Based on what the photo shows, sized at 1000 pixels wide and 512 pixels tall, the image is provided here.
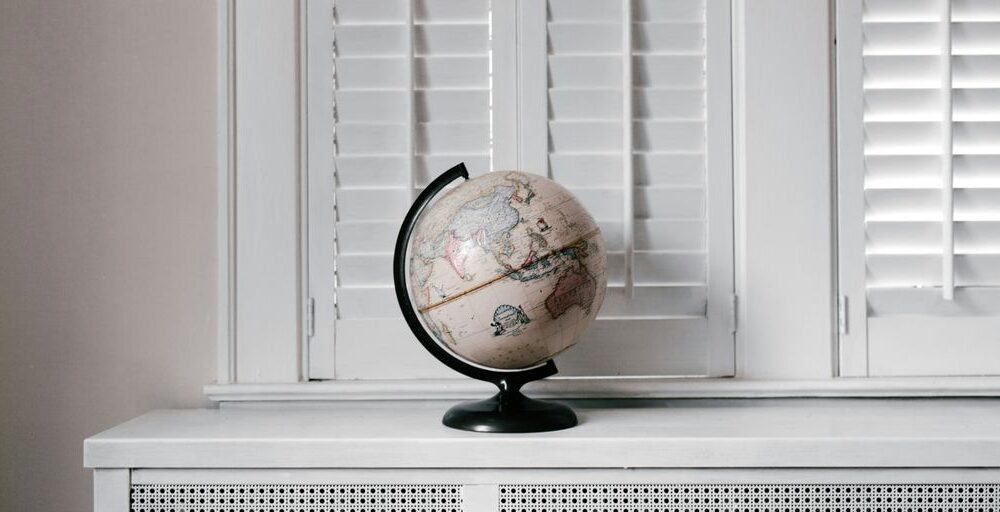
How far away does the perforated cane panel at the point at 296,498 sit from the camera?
4.27 feet

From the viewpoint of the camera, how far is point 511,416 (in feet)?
4.42

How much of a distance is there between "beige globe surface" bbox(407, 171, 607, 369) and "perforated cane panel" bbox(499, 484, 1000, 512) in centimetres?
22

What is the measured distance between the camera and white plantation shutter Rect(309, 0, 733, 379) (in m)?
1.62

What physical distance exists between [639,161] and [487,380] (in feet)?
1.83

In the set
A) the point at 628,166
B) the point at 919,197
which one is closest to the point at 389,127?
the point at 628,166

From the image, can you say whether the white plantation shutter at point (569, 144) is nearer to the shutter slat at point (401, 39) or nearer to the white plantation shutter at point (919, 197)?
the shutter slat at point (401, 39)

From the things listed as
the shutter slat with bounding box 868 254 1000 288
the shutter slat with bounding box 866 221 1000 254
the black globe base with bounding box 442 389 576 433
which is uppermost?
the shutter slat with bounding box 866 221 1000 254

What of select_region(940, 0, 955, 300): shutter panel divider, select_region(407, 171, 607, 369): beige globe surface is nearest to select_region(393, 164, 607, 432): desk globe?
select_region(407, 171, 607, 369): beige globe surface

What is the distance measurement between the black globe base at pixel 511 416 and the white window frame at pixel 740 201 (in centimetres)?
24

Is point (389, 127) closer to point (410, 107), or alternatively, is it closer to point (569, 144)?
point (410, 107)

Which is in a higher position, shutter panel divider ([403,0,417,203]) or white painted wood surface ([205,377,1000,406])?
shutter panel divider ([403,0,417,203])

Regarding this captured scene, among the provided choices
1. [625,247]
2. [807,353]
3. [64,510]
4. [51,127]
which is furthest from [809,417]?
[51,127]

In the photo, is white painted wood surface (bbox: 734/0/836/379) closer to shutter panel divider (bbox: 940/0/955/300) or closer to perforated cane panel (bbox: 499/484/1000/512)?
shutter panel divider (bbox: 940/0/955/300)

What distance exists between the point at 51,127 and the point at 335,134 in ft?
1.90
